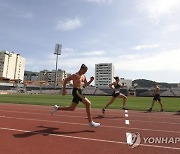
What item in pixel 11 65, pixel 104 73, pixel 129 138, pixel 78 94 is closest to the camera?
pixel 129 138

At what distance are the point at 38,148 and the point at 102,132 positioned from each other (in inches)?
88.8

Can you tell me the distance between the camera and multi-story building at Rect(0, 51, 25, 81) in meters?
150

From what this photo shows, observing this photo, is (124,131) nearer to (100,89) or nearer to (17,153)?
(17,153)

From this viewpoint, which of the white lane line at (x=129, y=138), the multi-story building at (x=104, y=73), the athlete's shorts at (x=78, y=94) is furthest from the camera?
the multi-story building at (x=104, y=73)

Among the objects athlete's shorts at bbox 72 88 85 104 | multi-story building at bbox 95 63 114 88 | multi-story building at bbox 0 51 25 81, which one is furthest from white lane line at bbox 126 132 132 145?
multi-story building at bbox 95 63 114 88

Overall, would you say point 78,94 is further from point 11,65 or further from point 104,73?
point 104,73

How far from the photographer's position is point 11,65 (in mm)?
156875

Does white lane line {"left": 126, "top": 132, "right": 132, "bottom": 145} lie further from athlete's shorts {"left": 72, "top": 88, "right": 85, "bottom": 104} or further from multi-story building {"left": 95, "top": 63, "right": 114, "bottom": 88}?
multi-story building {"left": 95, "top": 63, "right": 114, "bottom": 88}

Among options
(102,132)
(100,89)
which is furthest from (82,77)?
(100,89)

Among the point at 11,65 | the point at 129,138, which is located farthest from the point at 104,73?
the point at 129,138

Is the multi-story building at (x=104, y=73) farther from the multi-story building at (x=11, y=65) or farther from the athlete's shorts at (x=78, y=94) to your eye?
the athlete's shorts at (x=78, y=94)

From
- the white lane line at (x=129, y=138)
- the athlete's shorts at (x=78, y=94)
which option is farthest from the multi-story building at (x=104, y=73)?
the white lane line at (x=129, y=138)

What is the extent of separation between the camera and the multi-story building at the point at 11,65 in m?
150

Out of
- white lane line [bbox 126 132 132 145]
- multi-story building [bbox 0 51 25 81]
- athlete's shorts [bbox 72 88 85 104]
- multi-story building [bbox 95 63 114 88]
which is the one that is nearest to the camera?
white lane line [bbox 126 132 132 145]
